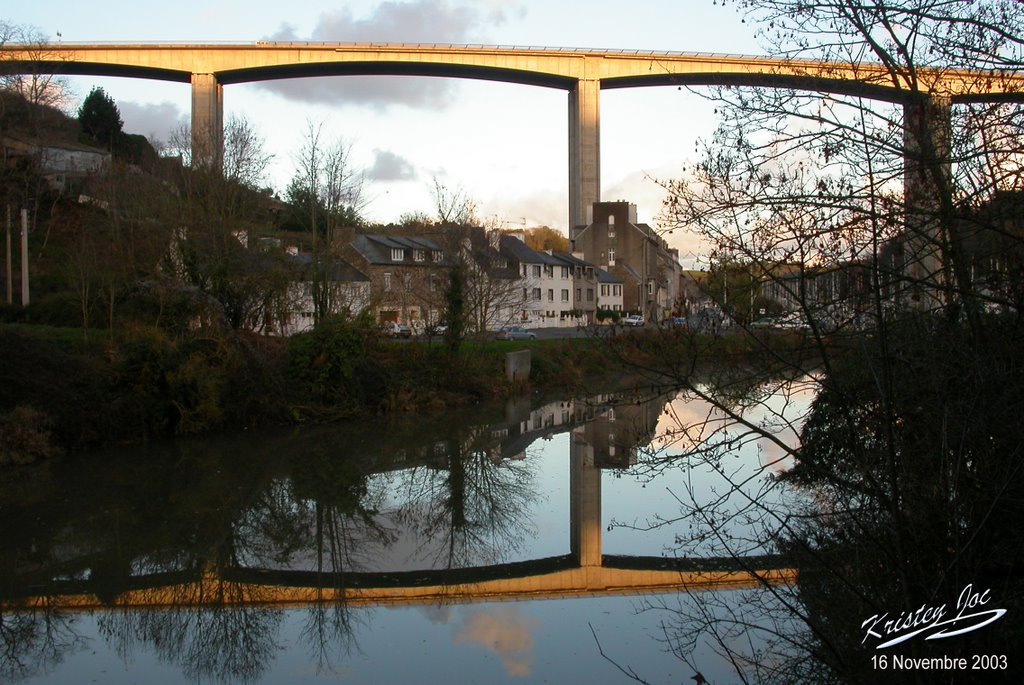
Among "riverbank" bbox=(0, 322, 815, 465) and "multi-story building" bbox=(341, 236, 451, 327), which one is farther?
"multi-story building" bbox=(341, 236, 451, 327)

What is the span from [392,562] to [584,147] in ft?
159

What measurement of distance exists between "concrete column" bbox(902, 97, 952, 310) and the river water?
955 millimetres

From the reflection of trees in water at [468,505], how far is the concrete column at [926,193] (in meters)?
6.18

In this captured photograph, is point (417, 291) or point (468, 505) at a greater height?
point (417, 291)

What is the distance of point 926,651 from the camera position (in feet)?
15.1

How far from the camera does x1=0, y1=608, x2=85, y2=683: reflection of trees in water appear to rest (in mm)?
6905

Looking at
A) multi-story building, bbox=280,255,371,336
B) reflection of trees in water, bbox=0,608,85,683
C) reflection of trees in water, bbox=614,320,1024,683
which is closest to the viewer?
reflection of trees in water, bbox=614,320,1024,683

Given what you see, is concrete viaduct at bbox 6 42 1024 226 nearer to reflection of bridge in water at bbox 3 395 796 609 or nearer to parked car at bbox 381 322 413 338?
parked car at bbox 381 322 413 338

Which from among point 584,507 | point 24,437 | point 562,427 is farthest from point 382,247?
point 584,507

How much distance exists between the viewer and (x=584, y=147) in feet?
185

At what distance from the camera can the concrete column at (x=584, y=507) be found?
1041 centimetres

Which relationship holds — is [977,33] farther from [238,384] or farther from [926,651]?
[238,384]

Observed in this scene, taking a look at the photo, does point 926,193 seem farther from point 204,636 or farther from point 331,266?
point 331,266

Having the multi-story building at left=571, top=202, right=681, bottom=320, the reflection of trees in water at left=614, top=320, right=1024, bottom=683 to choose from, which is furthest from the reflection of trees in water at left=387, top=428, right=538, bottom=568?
the multi-story building at left=571, top=202, right=681, bottom=320
